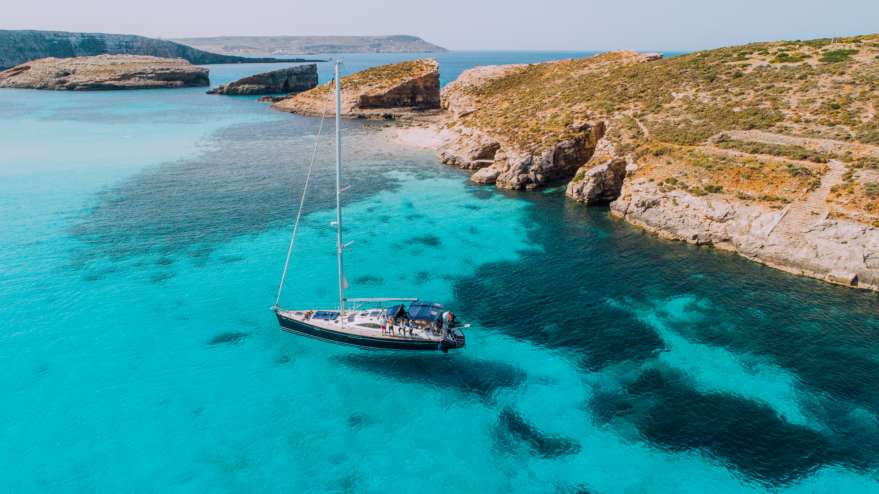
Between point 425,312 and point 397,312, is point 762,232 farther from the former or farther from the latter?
A: point 397,312

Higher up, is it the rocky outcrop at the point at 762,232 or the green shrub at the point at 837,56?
the green shrub at the point at 837,56

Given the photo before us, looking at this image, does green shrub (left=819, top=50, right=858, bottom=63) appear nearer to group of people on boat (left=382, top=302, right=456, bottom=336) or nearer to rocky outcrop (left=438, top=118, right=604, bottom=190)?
rocky outcrop (left=438, top=118, right=604, bottom=190)

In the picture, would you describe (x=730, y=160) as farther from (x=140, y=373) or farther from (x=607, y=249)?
(x=140, y=373)

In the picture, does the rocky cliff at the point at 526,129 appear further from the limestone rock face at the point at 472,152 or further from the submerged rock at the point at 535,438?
the submerged rock at the point at 535,438

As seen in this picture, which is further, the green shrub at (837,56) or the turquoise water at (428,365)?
the green shrub at (837,56)

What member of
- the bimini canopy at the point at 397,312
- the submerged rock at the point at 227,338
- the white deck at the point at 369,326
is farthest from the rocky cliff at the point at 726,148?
the submerged rock at the point at 227,338

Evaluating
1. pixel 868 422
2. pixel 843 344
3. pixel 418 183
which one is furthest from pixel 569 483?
pixel 418 183

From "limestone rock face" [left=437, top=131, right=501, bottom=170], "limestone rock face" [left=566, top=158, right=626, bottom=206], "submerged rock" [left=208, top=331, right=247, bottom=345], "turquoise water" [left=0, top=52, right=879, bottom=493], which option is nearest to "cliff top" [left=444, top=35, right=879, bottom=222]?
"limestone rock face" [left=437, top=131, right=501, bottom=170]
